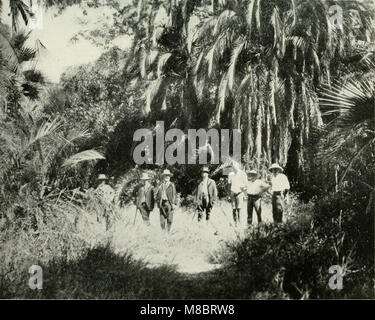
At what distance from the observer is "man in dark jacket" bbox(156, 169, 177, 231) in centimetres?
1038

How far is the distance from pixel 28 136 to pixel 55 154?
600mm

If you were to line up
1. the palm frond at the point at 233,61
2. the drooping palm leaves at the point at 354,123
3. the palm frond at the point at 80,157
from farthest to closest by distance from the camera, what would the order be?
the palm frond at the point at 233,61 < the palm frond at the point at 80,157 < the drooping palm leaves at the point at 354,123

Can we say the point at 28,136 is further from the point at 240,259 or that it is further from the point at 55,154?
the point at 240,259

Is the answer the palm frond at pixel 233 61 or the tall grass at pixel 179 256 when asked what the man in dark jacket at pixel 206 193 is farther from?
the palm frond at pixel 233 61

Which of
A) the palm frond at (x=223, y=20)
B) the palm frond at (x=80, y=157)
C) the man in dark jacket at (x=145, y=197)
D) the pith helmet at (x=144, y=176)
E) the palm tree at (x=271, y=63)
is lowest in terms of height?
the man in dark jacket at (x=145, y=197)

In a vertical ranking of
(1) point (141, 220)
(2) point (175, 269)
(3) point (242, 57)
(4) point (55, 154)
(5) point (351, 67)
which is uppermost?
(3) point (242, 57)

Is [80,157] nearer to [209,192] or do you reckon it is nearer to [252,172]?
[209,192]

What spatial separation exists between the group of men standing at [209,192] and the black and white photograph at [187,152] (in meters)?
0.03

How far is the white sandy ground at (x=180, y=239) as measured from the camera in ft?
30.2

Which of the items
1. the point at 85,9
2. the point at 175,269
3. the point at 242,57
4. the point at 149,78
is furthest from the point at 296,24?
the point at 175,269

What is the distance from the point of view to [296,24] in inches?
412

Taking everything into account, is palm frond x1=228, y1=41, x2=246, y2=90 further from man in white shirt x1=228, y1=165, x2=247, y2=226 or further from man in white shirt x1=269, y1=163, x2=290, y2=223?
man in white shirt x1=269, y1=163, x2=290, y2=223

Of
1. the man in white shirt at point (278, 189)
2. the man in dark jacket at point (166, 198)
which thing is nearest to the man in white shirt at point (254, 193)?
the man in white shirt at point (278, 189)
